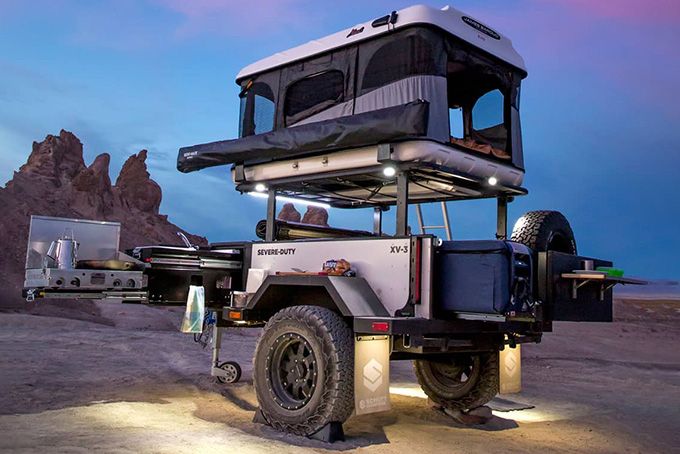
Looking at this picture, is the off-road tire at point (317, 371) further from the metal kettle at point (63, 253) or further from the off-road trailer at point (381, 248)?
the metal kettle at point (63, 253)

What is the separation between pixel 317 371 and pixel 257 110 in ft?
13.3

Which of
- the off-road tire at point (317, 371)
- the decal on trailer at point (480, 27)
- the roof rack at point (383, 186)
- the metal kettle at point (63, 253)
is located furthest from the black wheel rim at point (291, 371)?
the decal on trailer at point (480, 27)

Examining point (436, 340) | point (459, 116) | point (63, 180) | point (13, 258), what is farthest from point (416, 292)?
point (63, 180)

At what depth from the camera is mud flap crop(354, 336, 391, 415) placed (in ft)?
19.8

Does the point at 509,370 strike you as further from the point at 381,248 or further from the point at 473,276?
the point at 381,248

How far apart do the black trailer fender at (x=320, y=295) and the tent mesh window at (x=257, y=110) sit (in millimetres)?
2389

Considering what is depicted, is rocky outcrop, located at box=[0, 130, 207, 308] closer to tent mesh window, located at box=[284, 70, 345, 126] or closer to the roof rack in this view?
the roof rack

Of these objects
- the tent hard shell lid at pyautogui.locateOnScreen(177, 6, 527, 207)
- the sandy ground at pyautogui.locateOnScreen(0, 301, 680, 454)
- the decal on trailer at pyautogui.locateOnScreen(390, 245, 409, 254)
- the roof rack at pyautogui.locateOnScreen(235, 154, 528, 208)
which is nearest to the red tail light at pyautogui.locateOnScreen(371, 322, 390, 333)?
the decal on trailer at pyautogui.locateOnScreen(390, 245, 409, 254)

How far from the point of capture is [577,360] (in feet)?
55.0

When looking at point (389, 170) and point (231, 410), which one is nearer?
→ point (389, 170)

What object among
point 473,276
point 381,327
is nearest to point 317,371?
point 381,327

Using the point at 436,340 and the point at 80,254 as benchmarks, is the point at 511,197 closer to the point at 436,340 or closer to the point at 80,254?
the point at 436,340

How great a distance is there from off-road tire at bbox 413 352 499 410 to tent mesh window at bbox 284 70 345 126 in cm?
357

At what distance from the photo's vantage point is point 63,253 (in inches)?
294
